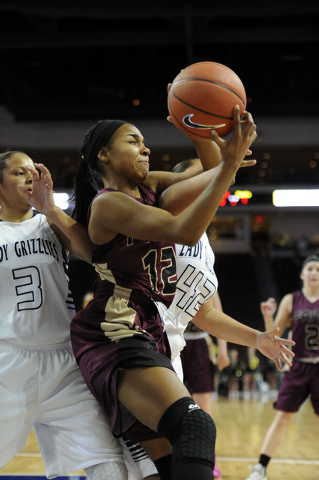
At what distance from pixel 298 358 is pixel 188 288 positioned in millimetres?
2950

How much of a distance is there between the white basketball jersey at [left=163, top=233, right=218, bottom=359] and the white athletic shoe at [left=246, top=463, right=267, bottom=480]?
2592 millimetres

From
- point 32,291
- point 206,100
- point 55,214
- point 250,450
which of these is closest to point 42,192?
point 55,214

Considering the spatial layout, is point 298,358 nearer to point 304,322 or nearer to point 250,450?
point 304,322

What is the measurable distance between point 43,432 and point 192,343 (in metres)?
3.58

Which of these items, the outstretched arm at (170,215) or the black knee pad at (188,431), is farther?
the outstretched arm at (170,215)

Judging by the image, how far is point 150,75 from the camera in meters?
16.6

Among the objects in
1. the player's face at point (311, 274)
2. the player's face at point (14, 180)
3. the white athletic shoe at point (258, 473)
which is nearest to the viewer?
the player's face at point (14, 180)

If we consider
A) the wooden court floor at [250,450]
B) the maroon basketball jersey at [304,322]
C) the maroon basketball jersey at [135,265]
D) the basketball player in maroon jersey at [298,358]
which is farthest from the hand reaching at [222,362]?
the maroon basketball jersey at [135,265]

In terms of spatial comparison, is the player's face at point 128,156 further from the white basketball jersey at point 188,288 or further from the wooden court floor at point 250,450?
the wooden court floor at point 250,450

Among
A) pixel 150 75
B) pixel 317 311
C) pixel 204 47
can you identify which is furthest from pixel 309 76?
pixel 317 311

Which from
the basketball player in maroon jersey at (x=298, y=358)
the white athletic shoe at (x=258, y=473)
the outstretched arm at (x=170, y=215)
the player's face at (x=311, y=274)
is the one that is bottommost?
the white athletic shoe at (x=258, y=473)

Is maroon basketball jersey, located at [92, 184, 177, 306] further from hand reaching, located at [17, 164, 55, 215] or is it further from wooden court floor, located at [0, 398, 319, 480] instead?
wooden court floor, located at [0, 398, 319, 480]

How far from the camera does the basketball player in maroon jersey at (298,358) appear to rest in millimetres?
5379

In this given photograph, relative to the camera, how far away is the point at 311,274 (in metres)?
6.22
